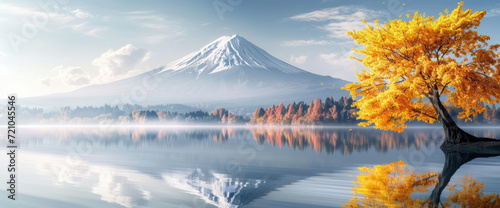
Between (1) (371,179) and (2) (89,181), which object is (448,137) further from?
(2) (89,181)

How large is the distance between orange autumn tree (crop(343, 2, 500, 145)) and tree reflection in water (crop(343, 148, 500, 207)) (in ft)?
35.7

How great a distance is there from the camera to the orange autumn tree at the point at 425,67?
24469 mm

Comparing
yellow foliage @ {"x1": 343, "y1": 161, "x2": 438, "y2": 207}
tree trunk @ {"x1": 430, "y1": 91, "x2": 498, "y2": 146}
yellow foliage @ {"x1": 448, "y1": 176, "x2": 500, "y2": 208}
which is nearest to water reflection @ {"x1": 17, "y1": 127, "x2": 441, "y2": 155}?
tree trunk @ {"x1": 430, "y1": 91, "x2": 498, "y2": 146}

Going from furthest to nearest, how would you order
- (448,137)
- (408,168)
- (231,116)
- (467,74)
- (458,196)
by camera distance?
(231,116) → (448,137) → (467,74) → (408,168) → (458,196)

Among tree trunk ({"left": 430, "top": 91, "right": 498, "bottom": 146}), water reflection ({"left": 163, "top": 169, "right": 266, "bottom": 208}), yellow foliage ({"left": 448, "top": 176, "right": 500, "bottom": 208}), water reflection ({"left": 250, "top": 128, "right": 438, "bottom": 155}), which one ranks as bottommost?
water reflection ({"left": 163, "top": 169, "right": 266, "bottom": 208})

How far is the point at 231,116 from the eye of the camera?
181500 mm

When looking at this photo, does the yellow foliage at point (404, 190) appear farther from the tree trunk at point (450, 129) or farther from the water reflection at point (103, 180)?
the tree trunk at point (450, 129)

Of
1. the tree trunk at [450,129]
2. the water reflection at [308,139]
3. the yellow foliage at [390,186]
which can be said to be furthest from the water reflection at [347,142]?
the yellow foliage at [390,186]

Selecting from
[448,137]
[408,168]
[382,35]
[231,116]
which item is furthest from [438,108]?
[231,116]

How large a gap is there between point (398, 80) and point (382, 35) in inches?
115

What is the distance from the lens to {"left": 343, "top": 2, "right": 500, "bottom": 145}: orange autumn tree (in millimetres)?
24469

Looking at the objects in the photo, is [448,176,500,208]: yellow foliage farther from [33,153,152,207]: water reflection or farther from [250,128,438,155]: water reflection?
[250,128,438,155]: water reflection


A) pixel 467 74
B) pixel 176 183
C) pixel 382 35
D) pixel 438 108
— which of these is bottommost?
pixel 176 183

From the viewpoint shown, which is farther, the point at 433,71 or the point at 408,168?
the point at 433,71
